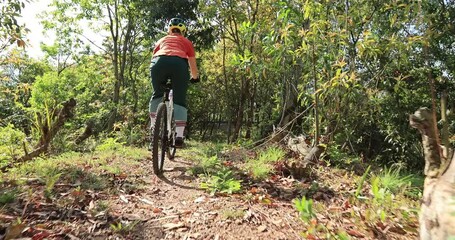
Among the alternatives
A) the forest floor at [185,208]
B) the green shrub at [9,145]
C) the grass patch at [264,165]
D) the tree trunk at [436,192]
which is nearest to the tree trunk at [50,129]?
the green shrub at [9,145]

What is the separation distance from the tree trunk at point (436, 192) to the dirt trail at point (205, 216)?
2.51 feet

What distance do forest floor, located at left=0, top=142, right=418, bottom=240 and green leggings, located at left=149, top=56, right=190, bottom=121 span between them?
2.58 feet

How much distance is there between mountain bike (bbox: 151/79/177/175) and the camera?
337 centimetres

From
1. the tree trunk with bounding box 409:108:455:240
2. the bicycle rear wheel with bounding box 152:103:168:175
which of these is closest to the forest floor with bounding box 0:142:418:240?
the bicycle rear wheel with bounding box 152:103:168:175

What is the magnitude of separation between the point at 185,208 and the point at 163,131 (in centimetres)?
130

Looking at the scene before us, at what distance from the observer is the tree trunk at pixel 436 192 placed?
1.30 m

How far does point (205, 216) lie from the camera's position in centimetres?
229

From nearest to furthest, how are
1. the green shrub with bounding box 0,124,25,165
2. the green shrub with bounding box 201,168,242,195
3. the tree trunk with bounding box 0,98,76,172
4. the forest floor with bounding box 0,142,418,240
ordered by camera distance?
the forest floor with bounding box 0,142,418,240
the green shrub with bounding box 201,168,242,195
the green shrub with bounding box 0,124,25,165
the tree trunk with bounding box 0,98,76,172

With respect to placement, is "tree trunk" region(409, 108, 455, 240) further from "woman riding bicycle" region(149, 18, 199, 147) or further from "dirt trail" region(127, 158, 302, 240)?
"woman riding bicycle" region(149, 18, 199, 147)

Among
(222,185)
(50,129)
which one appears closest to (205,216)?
(222,185)

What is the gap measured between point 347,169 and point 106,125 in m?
8.42

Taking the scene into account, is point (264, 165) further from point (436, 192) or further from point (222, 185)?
point (436, 192)

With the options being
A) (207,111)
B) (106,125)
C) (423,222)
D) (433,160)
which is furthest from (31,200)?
(207,111)

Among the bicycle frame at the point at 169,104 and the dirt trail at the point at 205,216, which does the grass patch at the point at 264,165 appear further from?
the bicycle frame at the point at 169,104
